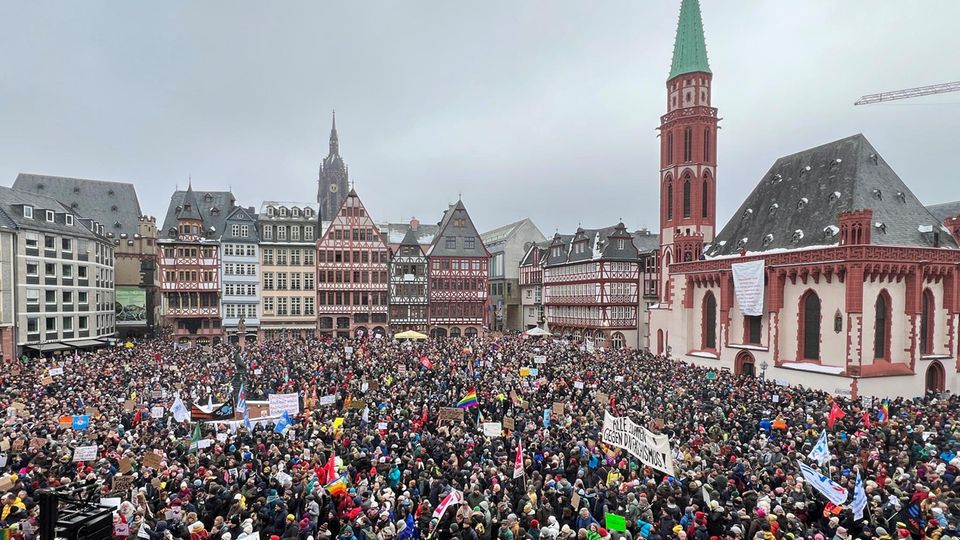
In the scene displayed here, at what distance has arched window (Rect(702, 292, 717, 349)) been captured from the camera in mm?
41344

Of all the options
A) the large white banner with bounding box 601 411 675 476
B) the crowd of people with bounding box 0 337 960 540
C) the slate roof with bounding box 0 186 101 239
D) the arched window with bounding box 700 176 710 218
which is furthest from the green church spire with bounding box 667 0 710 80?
the slate roof with bounding box 0 186 101 239

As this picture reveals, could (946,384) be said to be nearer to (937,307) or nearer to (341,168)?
(937,307)

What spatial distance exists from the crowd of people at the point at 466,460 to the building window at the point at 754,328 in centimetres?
962

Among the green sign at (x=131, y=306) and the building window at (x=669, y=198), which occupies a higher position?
the building window at (x=669, y=198)

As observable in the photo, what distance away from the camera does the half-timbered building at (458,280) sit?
6081 centimetres

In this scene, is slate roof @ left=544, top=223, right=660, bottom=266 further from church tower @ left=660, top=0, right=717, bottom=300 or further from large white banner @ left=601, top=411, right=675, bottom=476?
large white banner @ left=601, top=411, right=675, bottom=476

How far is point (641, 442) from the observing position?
48.5 ft

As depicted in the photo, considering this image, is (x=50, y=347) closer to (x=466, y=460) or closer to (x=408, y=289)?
(x=408, y=289)

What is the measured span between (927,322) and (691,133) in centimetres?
2197

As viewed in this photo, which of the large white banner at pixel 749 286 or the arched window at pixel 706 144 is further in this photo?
the arched window at pixel 706 144

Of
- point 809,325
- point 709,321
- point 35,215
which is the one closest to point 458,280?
point 709,321

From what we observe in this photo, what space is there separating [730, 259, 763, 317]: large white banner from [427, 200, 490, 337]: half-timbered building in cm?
2956

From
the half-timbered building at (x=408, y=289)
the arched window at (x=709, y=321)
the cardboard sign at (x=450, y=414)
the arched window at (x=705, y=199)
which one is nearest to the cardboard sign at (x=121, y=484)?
the cardboard sign at (x=450, y=414)

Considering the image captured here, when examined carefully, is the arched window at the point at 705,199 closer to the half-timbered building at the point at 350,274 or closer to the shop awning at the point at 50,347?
the half-timbered building at the point at 350,274
